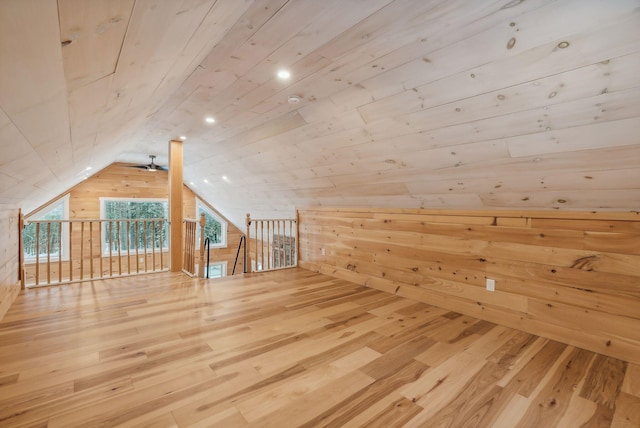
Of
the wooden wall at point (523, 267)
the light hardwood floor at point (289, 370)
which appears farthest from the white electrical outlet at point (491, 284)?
the light hardwood floor at point (289, 370)

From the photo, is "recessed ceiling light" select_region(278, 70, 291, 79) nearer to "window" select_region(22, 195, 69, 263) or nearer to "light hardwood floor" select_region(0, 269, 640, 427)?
"light hardwood floor" select_region(0, 269, 640, 427)

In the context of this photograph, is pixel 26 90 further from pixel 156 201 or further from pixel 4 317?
pixel 156 201

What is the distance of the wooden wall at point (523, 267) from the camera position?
2.31m

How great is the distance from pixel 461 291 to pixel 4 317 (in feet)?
14.5

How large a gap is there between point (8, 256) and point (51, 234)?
3.94 metres

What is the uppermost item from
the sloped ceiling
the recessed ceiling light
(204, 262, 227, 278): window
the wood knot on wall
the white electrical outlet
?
the recessed ceiling light

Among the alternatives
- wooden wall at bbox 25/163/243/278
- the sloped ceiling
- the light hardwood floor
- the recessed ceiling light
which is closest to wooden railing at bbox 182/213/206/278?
the light hardwood floor

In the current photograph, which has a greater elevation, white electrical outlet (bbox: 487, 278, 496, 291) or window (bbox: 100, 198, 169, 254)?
window (bbox: 100, 198, 169, 254)

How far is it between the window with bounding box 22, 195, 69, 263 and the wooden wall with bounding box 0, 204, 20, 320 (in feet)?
9.70

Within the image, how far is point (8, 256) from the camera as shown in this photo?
3.20 m

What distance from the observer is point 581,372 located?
6.93 feet

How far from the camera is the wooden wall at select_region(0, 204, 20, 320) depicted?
9.54 ft

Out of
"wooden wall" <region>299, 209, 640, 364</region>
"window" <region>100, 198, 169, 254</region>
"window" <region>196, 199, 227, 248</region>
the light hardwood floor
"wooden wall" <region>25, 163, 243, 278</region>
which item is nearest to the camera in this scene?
the light hardwood floor

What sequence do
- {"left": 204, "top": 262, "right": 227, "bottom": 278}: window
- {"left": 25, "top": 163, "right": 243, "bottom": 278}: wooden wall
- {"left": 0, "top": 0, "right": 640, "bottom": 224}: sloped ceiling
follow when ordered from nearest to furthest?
{"left": 0, "top": 0, "right": 640, "bottom": 224}: sloped ceiling
{"left": 25, "top": 163, "right": 243, "bottom": 278}: wooden wall
{"left": 204, "top": 262, "right": 227, "bottom": 278}: window
